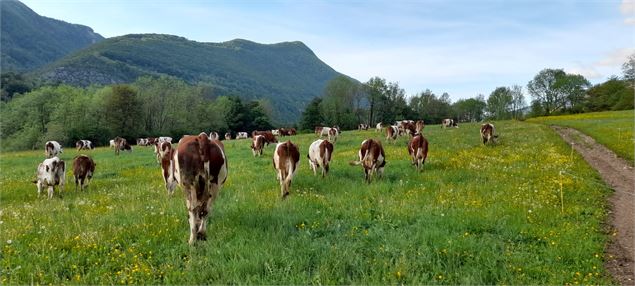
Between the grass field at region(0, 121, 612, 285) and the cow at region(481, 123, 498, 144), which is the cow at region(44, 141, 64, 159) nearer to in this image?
the grass field at region(0, 121, 612, 285)

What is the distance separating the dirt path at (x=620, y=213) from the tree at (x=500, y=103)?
13314cm

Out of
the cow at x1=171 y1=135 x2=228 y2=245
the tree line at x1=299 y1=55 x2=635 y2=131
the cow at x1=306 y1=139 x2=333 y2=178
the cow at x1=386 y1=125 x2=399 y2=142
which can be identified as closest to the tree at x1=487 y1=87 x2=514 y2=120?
the tree line at x1=299 y1=55 x2=635 y2=131

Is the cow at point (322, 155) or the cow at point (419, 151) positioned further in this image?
the cow at point (419, 151)

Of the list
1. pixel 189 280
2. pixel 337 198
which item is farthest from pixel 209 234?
pixel 337 198

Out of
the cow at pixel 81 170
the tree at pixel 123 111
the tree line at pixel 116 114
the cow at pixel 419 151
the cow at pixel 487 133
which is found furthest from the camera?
the tree at pixel 123 111

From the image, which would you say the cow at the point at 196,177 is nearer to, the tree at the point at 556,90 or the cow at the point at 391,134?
the cow at the point at 391,134

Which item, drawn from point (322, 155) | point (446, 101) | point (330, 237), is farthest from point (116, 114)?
point (446, 101)

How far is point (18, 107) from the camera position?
7138cm

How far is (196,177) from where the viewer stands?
7371 mm

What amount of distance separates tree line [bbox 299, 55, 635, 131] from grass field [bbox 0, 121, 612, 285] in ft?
301

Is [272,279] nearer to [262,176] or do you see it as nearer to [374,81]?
[262,176]

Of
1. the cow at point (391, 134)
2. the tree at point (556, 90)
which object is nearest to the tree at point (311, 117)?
the tree at point (556, 90)

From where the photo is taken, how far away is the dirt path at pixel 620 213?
22.0 ft

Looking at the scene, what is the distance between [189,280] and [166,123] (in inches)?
3550
